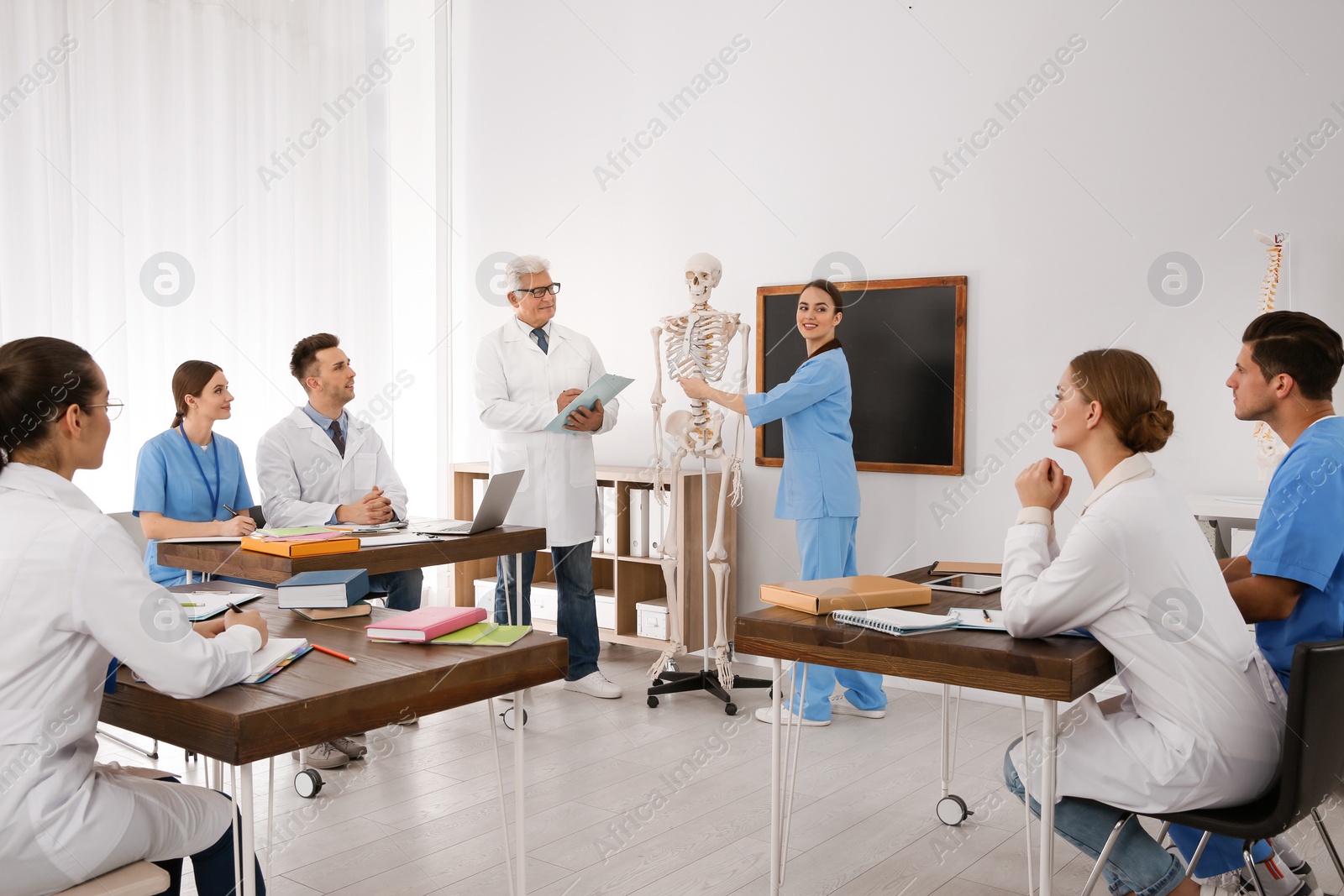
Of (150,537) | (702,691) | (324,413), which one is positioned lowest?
(702,691)

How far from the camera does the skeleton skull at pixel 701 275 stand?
4.53m

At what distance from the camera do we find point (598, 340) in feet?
19.5

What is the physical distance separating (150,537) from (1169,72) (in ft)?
13.8

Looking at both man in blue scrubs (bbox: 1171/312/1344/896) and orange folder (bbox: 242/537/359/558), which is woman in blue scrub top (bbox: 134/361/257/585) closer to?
orange folder (bbox: 242/537/359/558)

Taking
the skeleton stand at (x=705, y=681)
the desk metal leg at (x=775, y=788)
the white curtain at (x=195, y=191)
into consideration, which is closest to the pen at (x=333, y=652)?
the desk metal leg at (x=775, y=788)

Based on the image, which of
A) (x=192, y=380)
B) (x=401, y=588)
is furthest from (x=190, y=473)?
(x=401, y=588)

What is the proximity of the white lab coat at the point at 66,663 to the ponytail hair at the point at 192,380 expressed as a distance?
2076mm

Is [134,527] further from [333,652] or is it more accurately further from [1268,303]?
[1268,303]

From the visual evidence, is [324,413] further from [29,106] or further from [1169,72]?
[1169,72]

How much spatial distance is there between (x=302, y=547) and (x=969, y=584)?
6.04ft

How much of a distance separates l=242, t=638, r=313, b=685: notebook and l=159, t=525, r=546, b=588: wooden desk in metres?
0.80

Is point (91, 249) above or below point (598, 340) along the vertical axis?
above

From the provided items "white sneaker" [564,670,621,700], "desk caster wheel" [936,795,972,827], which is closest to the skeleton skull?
"white sneaker" [564,670,621,700]

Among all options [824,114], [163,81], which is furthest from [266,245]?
[824,114]
